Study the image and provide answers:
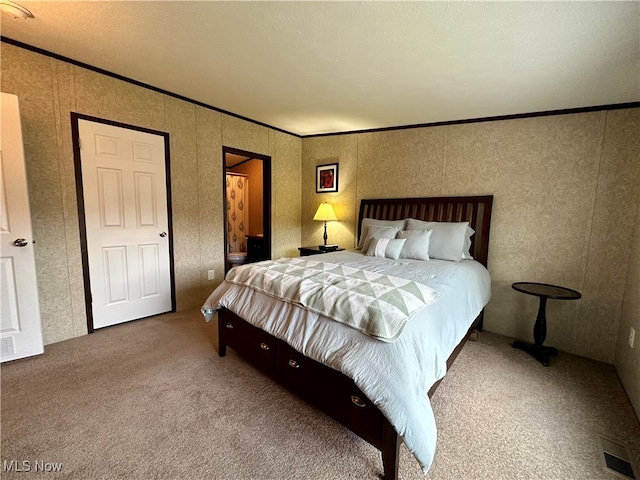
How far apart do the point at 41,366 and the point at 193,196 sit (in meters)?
2.05

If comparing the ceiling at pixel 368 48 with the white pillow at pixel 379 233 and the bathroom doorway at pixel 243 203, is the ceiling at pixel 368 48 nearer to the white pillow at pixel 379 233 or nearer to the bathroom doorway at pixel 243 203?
the white pillow at pixel 379 233

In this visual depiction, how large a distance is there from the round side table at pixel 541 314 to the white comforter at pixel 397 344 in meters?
0.69

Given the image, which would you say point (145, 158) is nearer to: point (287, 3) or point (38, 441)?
point (287, 3)

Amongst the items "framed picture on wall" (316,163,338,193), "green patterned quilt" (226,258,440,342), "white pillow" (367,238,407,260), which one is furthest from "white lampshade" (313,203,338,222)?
"green patterned quilt" (226,258,440,342)

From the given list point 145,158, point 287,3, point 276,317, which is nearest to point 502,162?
point 287,3

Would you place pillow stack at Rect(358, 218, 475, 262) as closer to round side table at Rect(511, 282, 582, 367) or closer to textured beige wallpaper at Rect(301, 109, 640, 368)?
textured beige wallpaper at Rect(301, 109, 640, 368)

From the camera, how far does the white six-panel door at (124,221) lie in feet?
8.79

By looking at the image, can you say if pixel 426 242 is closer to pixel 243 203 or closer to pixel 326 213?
pixel 326 213

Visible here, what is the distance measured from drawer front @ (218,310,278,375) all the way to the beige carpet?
0.17 meters

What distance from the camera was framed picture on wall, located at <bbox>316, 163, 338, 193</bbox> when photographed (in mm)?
4324

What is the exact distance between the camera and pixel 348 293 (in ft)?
5.23

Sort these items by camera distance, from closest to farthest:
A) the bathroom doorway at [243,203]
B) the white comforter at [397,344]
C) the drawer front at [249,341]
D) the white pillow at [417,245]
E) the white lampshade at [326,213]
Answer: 1. the white comforter at [397,344]
2. the drawer front at [249,341]
3. the white pillow at [417,245]
4. the white lampshade at [326,213]
5. the bathroom doorway at [243,203]

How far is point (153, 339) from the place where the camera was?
2678mm

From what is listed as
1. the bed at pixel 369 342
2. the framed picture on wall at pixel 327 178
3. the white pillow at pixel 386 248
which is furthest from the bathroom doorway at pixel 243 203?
the bed at pixel 369 342
